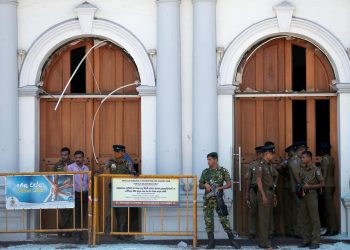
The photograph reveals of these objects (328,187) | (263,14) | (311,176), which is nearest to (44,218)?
(311,176)

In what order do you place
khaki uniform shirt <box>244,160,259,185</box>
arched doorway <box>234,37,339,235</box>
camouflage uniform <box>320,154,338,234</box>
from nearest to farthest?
khaki uniform shirt <box>244,160,259,185</box>
camouflage uniform <box>320,154,338,234</box>
arched doorway <box>234,37,339,235</box>

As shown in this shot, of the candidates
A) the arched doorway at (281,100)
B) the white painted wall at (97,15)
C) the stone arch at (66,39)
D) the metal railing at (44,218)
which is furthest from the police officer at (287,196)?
the metal railing at (44,218)

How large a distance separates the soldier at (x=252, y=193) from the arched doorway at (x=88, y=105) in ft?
8.25

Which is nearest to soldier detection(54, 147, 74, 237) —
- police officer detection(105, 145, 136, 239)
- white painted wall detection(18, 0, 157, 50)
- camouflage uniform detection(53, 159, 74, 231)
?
camouflage uniform detection(53, 159, 74, 231)

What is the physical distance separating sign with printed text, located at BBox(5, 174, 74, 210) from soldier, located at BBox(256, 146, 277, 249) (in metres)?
3.34

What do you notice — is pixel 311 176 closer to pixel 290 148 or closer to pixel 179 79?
pixel 290 148

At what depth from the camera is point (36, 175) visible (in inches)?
576

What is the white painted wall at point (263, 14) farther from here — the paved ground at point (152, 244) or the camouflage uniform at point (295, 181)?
the paved ground at point (152, 244)

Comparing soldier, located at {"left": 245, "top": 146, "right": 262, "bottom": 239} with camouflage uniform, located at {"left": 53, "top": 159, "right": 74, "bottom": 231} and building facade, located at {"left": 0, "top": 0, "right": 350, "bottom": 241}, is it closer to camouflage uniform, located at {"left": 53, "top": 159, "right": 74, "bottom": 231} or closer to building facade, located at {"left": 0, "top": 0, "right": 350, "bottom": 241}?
building facade, located at {"left": 0, "top": 0, "right": 350, "bottom": 241}

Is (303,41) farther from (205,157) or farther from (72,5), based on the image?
(72,5)

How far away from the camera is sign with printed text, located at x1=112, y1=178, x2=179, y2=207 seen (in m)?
14.6

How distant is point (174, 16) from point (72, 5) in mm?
2051

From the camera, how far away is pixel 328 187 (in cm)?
1557

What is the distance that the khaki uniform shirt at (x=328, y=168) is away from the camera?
15508 millimetres
